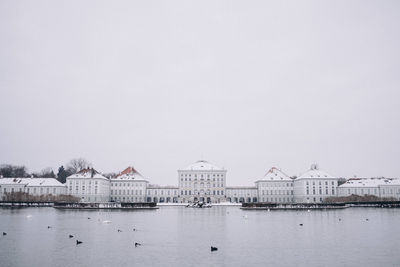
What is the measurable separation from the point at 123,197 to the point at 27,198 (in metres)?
25.3

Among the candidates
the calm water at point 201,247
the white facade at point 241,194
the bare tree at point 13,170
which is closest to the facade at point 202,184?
the white facade at point 241,194

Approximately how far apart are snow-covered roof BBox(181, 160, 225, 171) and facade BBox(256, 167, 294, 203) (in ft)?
37.9

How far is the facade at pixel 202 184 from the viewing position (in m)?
102

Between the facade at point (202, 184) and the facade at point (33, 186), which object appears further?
the facade at point (202, 184)

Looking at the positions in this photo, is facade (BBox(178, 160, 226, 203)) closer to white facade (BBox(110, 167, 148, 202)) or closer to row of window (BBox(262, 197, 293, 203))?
white facade (BBox(110, 167, 148, 202))

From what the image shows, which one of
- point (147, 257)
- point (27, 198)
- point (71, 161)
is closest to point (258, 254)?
point (147, 257)

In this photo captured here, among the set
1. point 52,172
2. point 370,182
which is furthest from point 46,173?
point 370,182

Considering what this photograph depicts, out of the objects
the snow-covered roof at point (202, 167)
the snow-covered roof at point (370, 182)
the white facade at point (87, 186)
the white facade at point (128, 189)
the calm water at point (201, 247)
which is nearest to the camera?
the calm water at point (201, 247)

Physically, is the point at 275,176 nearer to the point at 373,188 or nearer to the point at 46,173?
the point at 373,188

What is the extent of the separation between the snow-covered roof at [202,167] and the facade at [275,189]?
37.9 ft

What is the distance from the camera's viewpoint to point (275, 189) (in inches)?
4003

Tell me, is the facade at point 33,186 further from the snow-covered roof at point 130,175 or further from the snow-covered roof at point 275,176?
the snow-covered roof at point 275,176

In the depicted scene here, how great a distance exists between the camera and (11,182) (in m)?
95.2

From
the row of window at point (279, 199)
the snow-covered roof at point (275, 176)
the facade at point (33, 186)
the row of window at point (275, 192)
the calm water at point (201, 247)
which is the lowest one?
the row of window at point (279, 199)
